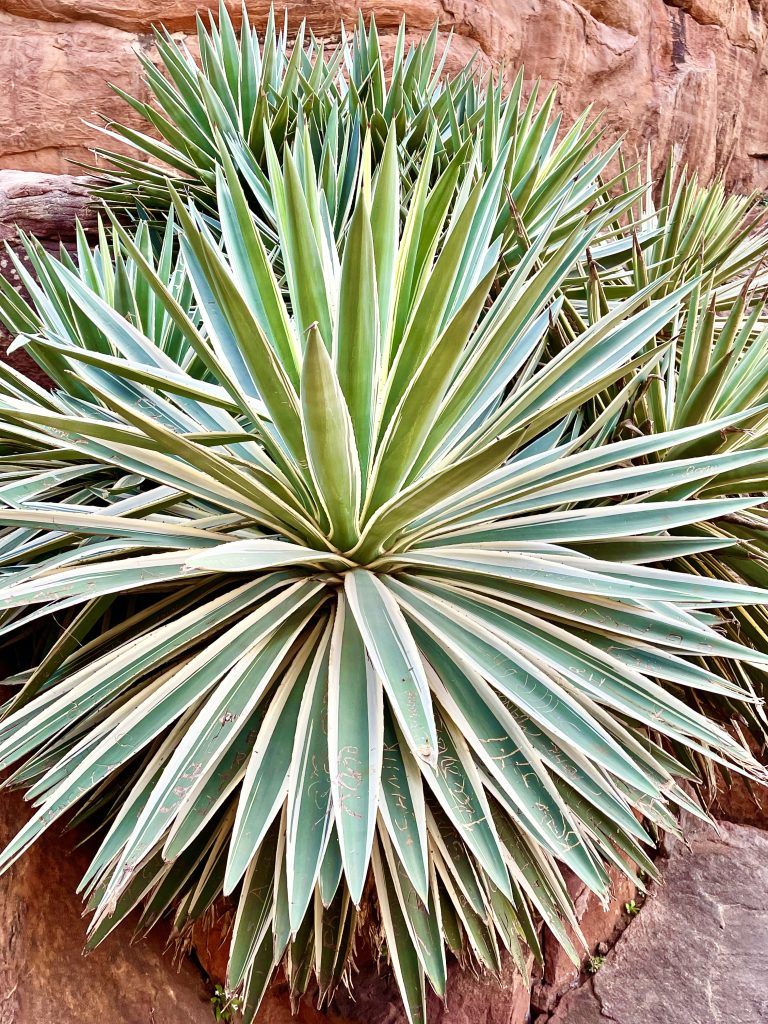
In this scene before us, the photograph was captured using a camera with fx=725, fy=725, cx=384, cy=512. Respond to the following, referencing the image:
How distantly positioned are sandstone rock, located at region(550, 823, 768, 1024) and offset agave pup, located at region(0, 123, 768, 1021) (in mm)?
720

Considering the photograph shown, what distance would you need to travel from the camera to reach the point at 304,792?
1229 millimetres

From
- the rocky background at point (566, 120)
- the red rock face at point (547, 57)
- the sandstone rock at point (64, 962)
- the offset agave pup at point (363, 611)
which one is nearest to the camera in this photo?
the offset agave pup at point (363, 611)

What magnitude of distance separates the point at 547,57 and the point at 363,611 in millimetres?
6619

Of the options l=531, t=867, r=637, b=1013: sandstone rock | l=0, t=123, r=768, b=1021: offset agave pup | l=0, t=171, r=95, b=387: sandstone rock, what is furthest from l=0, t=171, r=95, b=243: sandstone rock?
l=531, t=867, r=637, b=1013: sandstone rock

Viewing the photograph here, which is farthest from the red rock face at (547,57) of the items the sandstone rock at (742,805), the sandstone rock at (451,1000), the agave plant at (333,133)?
the sandstone rock at (451,1000)

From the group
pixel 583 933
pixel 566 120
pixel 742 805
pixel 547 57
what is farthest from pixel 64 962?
pixel 547 57

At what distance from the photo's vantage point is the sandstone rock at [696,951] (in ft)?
6.95

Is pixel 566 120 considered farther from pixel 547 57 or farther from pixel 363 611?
pixel 363 611

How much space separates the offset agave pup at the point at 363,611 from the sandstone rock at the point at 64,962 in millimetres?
288

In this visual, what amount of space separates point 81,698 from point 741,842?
2394 millimetres

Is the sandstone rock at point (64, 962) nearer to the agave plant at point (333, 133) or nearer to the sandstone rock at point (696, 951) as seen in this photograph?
the sandstone rock at point (696, 951)

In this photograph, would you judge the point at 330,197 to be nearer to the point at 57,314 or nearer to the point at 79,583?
the point at 57,314

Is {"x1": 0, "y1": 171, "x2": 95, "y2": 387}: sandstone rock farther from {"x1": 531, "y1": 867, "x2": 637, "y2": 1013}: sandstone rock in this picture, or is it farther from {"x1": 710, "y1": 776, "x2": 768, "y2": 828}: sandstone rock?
{"x1": 710, "y1": 776, "x2": 768, "y2": 828}: sandstone rock

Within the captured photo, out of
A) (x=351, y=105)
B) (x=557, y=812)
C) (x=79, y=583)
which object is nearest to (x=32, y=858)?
(x=79, y=583)
